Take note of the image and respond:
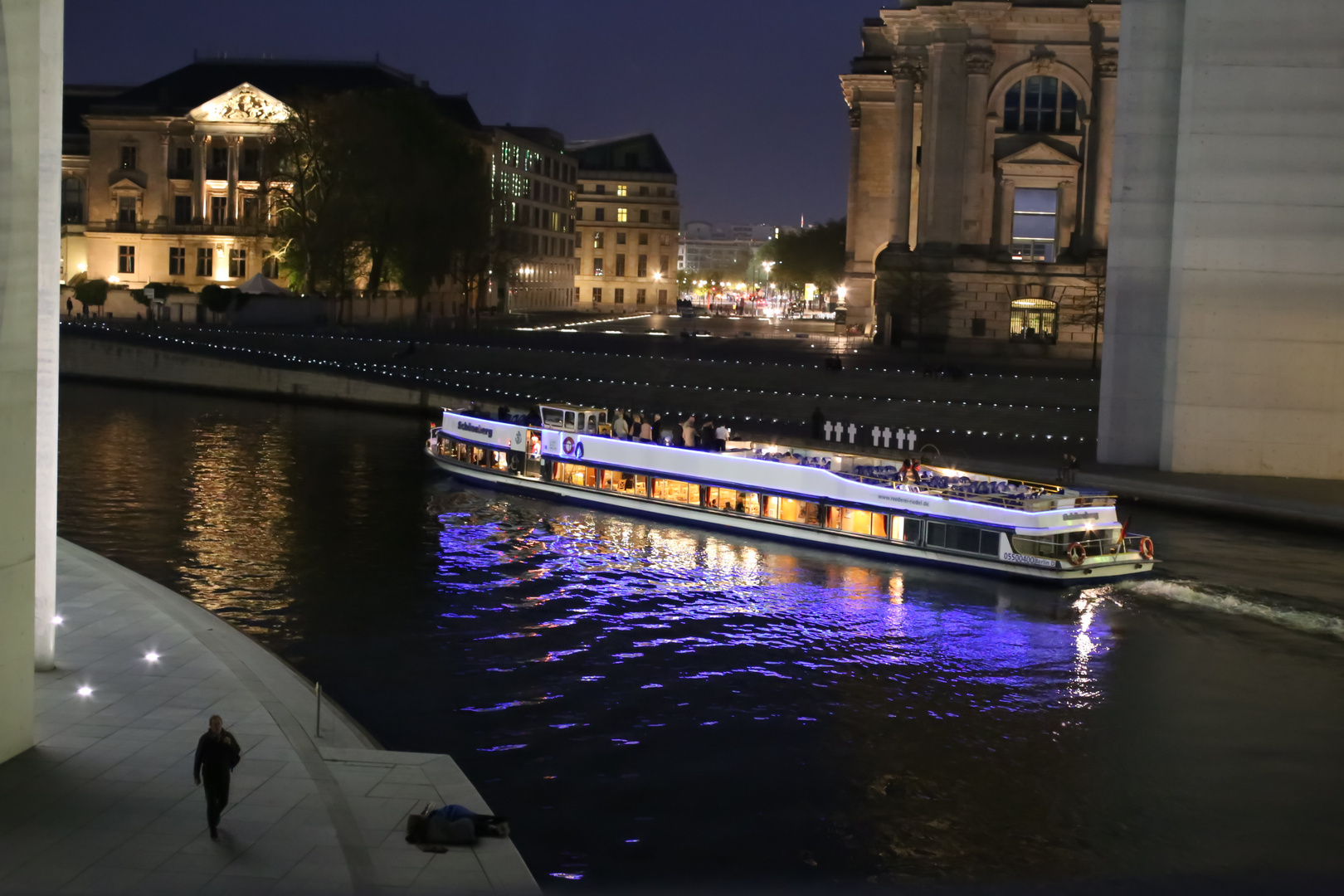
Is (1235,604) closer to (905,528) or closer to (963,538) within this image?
(963,538)

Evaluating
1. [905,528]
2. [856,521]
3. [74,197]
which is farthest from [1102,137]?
[74,197]

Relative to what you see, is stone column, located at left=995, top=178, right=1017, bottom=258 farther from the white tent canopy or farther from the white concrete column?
the white concrete column

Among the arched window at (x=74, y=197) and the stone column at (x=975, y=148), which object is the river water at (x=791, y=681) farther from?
the arched window at (x=74, y=197)

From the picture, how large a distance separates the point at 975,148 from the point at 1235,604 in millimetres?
52331

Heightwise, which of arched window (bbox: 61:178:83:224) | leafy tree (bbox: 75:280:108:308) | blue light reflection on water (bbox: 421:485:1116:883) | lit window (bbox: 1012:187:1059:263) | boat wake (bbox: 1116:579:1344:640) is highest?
arched window (bbox: 61:178:83:224)

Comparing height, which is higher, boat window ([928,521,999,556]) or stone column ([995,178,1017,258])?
stone column ([995,178,1017,258])

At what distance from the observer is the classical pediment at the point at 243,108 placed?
351ft

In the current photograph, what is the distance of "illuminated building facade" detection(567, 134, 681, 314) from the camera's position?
173m

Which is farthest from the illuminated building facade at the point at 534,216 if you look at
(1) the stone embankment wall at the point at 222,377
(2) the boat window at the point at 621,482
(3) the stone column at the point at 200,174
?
(2) the boat window at the point at 621,482

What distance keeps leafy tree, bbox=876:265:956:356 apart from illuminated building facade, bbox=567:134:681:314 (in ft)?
311

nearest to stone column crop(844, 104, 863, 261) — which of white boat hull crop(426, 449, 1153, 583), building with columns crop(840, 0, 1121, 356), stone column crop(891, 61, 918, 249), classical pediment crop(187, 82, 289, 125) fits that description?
stone column crop(891, 61, 918, 249)

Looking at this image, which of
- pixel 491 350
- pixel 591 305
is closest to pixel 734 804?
pixel 491 350

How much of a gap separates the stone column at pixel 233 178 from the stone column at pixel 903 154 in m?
52.6

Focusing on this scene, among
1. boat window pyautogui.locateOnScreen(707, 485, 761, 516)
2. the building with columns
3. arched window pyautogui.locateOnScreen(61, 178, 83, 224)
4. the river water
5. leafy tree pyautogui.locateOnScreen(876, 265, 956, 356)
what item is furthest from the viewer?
arched window pyautogui.locateOnScreen(61, 178, 83, 224)
